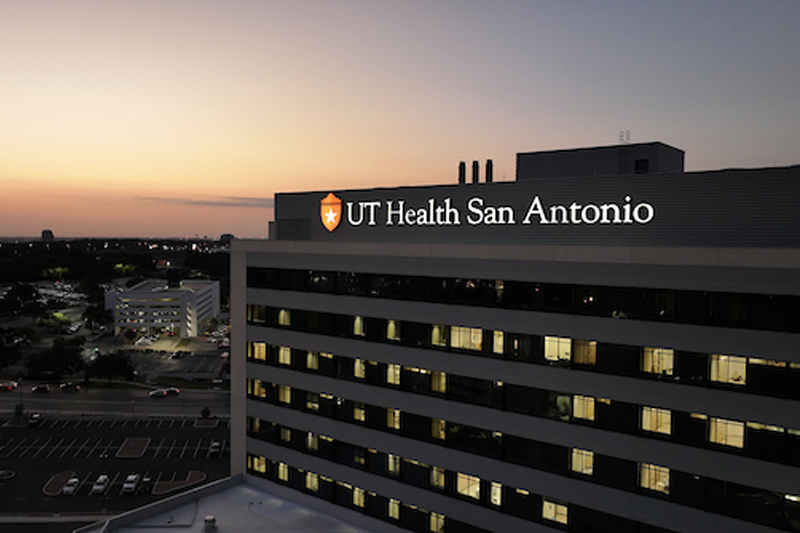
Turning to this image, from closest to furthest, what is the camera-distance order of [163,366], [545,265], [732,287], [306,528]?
[732,287]
[545,265]
[306,528]
[163,366]

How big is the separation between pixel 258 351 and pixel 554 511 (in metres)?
30.4

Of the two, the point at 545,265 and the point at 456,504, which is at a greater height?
the point at 545,265

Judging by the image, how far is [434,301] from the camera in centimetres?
4259

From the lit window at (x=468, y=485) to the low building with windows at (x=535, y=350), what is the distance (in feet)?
0.39

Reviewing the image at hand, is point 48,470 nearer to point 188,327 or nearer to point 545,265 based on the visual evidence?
point 545,265

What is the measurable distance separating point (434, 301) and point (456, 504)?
1568cm

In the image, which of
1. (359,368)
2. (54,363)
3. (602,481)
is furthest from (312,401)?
(54,363)

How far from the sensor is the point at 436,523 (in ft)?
142

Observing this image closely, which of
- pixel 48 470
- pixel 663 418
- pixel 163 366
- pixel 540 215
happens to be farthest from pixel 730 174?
pixel 163 366

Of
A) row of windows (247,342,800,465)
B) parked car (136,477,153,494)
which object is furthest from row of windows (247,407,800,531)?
parked car (136,477,153,494)

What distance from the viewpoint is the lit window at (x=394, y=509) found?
A: 149 ft

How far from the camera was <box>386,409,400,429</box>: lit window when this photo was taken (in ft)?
148

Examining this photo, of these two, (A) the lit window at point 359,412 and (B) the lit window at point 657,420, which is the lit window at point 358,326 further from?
(B) the lit window at point 657,420

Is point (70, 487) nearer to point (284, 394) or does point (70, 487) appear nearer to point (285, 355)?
point (284, 394)
